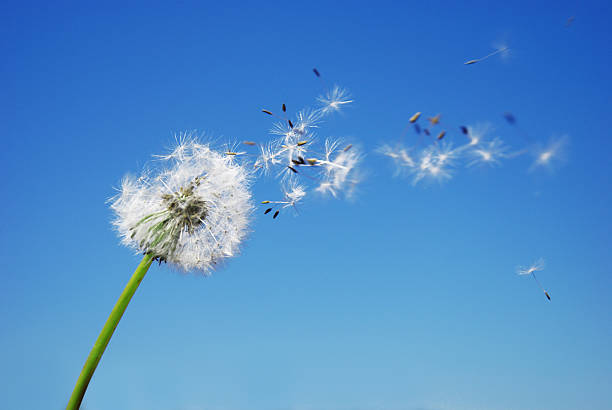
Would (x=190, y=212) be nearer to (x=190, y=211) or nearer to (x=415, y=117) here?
(x=190, y=211)

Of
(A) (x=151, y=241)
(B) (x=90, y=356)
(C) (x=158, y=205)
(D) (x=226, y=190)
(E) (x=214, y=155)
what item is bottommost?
(B) (x=90, y=356)

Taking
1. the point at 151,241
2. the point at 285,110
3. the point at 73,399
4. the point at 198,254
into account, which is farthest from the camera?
the point at 198,254

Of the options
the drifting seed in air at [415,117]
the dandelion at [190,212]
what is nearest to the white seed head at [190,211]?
the dandelion at [190,212]

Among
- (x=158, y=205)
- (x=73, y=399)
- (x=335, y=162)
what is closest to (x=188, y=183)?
(x=158, y=205)

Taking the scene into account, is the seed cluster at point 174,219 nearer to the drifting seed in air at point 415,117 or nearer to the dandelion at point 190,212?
the dandelion at point 190,212

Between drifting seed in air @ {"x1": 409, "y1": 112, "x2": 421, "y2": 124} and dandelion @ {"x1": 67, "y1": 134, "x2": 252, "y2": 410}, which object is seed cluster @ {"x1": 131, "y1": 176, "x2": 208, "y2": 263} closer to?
dandelion @ {"x1": 67, "y1": 134, "x2": 252, "y2": 410}

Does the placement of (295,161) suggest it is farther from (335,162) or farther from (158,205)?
(158,205)
